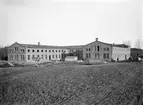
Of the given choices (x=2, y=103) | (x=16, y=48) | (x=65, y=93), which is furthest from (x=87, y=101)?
(x=16, y=48)

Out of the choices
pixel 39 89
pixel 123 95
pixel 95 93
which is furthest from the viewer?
pixel 39 89

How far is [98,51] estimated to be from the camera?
148ft

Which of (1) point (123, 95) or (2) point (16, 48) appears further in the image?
(2) point (16, 48)

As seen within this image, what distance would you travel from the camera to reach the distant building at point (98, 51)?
43219 millimetres

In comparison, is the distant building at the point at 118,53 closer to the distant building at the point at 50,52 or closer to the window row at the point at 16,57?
the distant building at the point at 50,52

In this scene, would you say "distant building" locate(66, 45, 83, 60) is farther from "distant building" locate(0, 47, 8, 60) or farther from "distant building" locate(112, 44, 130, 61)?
"distant building" locate(0, 47, 8, 60)

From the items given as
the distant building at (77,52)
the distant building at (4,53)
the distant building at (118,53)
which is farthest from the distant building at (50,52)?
the distant building at (77,52)

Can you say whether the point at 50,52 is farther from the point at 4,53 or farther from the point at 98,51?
the point at 4,53

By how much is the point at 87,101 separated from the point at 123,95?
3096 mm

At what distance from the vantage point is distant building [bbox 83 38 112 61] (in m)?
43.2

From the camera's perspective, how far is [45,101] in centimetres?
906

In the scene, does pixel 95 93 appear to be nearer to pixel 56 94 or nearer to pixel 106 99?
pixel 106 99

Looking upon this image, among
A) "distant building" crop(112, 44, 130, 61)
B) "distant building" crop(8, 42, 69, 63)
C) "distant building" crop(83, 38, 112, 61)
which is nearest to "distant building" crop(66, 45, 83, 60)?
"distant building" crop(83, 38, 112, 61)

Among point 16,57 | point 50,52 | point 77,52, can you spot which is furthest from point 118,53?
point 16,57
